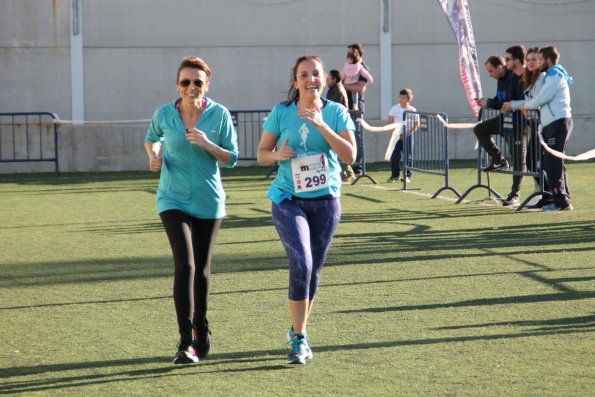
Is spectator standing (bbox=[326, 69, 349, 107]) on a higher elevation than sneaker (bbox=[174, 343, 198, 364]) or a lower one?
higher

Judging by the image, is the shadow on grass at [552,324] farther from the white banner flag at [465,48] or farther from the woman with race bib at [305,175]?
the white banner flag at [465,48]

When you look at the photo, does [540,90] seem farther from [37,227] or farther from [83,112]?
[83,112]

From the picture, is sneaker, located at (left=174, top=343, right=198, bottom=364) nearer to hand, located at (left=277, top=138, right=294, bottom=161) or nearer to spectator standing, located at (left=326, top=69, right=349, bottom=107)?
hand, located at (left=277, top=138, right=294, bottom=161)

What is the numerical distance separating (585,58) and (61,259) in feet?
62.6

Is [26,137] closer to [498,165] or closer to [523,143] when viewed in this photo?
[498,165]

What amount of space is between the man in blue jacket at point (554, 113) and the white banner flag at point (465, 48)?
122 centimetres

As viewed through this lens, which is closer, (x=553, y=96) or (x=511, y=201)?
(x=553, y=96)

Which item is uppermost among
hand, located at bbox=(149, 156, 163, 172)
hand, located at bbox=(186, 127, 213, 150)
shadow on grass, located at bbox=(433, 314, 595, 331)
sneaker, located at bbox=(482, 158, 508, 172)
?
hand, located at bbox=(186, 127, 213, 150)

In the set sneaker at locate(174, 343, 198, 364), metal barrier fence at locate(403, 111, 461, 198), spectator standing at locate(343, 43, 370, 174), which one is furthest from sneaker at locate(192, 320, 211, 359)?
spectator standing at locate(343, 43, 370, 174)

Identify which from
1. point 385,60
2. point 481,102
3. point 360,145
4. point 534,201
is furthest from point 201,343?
point 385,60

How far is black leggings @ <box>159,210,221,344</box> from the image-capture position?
6578 millimetres

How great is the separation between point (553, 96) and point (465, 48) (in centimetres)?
195

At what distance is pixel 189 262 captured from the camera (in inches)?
260

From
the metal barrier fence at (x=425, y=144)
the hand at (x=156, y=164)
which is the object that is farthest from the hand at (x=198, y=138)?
the metal barrier fence at (x=425, y=144)
